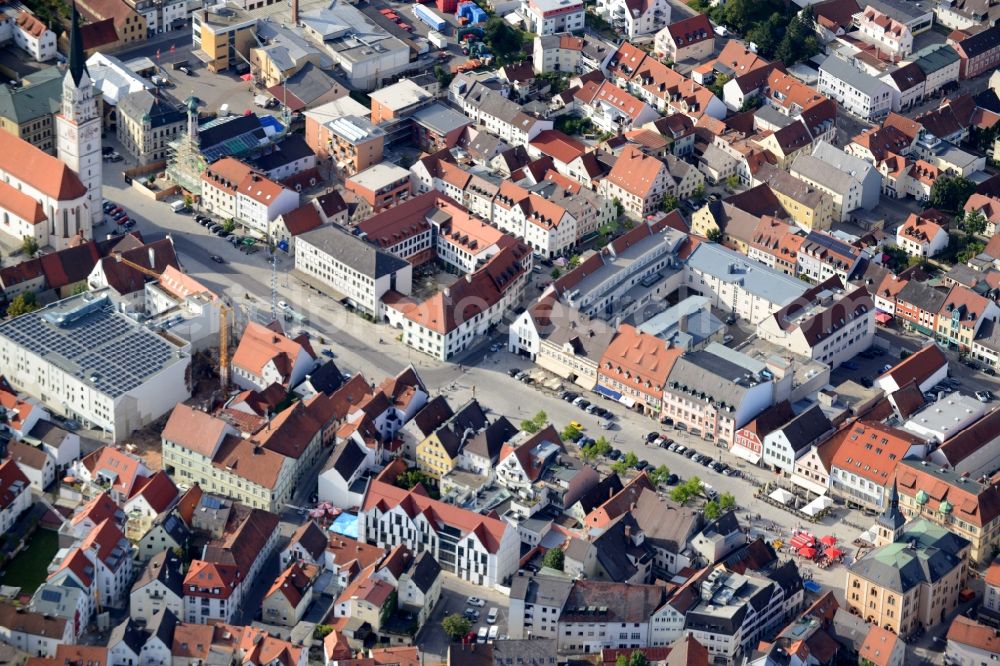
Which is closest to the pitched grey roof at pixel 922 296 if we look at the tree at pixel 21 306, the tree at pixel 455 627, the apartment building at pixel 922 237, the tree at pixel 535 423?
the apartment building at pixel 922 237

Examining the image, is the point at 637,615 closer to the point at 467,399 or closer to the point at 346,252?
the point at 467,399

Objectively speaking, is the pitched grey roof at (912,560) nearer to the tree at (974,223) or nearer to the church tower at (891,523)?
the church tower at (891,523)

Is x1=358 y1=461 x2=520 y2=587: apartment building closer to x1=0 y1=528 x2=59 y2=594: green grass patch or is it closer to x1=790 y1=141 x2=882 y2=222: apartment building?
x1=0 y1=528 x2=59 y2=594: green grass patch

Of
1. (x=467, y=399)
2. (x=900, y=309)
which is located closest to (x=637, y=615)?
(x=467, y=399)

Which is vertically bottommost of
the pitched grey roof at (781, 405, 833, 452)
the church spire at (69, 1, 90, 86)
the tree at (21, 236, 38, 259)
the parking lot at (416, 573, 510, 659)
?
the tree at (21, 236, 38, 259)

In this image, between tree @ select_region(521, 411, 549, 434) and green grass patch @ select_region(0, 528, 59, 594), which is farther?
tree @ select_region(521, 411, 549, 434)

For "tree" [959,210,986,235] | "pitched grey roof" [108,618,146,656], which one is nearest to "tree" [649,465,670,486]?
"pitched grey roof" [108,618,146,656]
